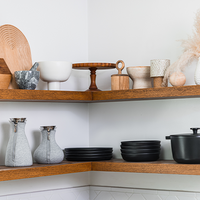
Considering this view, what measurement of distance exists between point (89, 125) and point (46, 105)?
370 mm

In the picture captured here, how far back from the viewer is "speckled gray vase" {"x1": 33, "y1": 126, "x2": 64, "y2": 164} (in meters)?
1.83

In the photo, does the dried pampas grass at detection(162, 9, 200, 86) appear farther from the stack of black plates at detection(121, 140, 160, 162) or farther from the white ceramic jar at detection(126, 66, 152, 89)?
the stack of black plates at detection(121, 140, 160, 162)

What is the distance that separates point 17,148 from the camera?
1727 mm

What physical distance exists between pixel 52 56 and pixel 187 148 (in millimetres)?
994

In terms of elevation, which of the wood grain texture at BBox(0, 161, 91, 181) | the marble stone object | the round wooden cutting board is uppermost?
the round wooden cutting board

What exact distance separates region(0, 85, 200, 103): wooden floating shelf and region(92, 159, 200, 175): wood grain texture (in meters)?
0.33

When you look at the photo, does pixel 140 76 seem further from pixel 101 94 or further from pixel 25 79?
pixel 25 79

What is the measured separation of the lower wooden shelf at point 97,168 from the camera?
63.8 inches

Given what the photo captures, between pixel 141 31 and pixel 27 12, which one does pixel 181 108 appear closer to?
pixel 141 31

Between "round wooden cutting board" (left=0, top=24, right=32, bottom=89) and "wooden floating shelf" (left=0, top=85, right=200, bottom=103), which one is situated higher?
"round wooden cutting board" (left=0, top=24, right=32, bottom=89)

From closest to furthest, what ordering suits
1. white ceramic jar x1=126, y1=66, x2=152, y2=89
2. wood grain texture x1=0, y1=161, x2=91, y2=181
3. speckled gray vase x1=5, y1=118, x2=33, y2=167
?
1. wood grain texture x1=0, y1=161, x2=91, y2=181
2. speckled gray vase x1=5, y1=118, x2=33, y2=167
3. white ceramic jar x1=126, y1=66, x2=152, y2=89

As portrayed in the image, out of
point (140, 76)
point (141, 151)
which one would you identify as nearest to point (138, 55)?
point (140, 76)

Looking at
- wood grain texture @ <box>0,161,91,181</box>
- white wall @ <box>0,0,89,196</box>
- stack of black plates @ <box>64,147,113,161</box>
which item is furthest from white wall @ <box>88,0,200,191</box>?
wood grain texture @ <box>0,161,91,181</box>

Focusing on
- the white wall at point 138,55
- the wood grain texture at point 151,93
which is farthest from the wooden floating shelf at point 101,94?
the white wall at point 138,55
